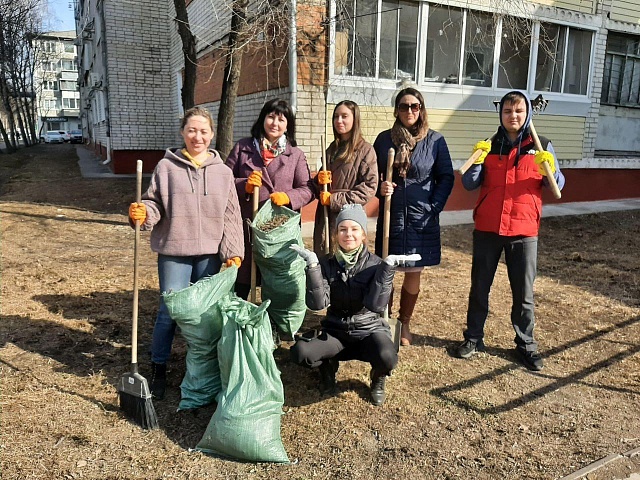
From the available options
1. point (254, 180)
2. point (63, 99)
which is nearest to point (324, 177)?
point (254, 180)

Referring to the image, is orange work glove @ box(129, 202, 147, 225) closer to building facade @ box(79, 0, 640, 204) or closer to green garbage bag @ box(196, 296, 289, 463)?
green garbage bag @ box(196, 296, 289, 463)

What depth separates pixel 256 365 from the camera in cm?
269

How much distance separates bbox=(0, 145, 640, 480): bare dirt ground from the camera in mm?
2652

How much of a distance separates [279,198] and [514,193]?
5.18 feet

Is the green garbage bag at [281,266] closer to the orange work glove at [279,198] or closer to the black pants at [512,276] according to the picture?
the orange work glove at [279,198]

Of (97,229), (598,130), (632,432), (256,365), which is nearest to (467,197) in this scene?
(598,130)

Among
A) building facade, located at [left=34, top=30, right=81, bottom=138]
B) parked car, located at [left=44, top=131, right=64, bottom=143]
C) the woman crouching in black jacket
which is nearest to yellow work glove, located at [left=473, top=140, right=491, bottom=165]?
the woman crouching in black jacket

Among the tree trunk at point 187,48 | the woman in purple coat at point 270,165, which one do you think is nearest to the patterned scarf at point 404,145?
the woman in purple coat at point 270,165

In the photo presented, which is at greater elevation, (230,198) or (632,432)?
(230,198)

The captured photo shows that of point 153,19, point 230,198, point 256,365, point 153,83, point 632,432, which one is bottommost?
point 632,432

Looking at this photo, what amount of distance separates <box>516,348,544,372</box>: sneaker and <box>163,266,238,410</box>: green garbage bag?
220cm

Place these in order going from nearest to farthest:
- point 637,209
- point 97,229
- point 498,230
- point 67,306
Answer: point 498,230 < point 67,306 < point 97,229 < point 637,209

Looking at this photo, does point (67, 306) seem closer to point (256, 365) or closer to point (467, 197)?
point (256, 365)

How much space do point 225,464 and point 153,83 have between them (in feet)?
49.9
